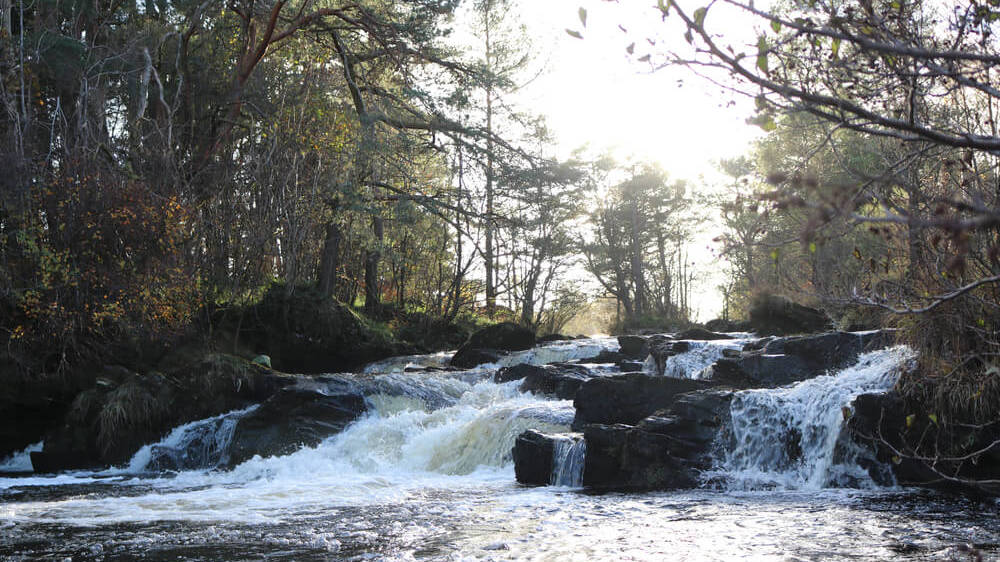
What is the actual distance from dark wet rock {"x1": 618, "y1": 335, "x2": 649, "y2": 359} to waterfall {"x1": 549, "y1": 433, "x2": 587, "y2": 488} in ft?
23.3

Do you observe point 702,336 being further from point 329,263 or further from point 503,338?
point 329,263

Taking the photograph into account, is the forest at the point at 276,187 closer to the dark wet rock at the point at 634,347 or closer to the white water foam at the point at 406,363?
the white water foam at the point at 406,363

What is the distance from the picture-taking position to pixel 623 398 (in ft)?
31.2

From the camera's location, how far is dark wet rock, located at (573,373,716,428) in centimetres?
941

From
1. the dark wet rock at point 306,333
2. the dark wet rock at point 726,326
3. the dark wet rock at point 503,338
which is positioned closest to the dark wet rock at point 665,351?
the dark wet rock at point 503,338

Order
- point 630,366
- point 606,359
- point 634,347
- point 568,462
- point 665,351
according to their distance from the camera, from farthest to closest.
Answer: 1. point 634,347
2. point 606,359
3. point 630,366
4. point 665,351
5. point 568,462

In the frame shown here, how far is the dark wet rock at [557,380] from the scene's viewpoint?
38.3 feet

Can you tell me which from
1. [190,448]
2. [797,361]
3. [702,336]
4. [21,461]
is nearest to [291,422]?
[190,448]

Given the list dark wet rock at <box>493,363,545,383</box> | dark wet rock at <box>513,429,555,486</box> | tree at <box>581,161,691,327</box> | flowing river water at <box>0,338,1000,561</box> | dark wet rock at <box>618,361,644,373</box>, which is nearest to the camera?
flowing river water at <box>0,338,1000,561</box>

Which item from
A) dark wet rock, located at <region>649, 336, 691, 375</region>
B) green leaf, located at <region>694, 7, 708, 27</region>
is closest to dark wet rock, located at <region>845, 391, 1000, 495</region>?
green leaf, located at <region>694, 7, 708, 27</region>

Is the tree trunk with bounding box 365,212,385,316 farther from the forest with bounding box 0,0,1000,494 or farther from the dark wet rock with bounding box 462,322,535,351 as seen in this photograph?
the dark wet rock with bounding box 462,322,535,351

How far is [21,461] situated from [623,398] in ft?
28.2

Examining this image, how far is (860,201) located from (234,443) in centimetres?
945

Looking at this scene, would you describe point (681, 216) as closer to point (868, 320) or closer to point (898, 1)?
point (868, 320)
